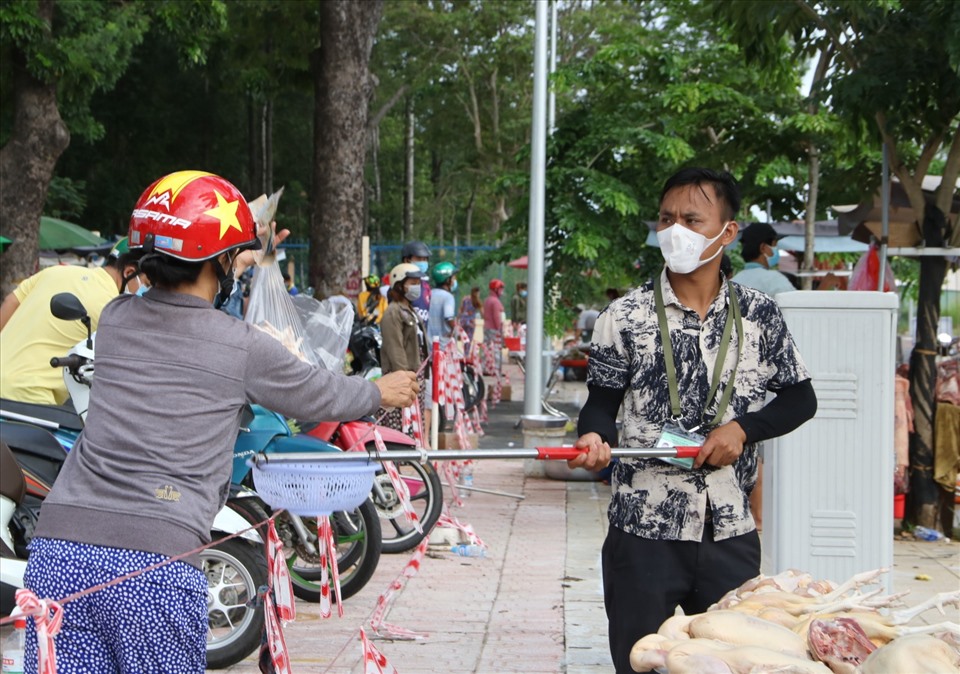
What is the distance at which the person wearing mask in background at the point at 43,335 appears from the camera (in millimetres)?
6293

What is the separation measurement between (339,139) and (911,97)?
238 inches

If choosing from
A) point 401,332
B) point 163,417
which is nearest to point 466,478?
point 401,332

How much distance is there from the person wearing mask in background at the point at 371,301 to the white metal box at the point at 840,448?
793 cm

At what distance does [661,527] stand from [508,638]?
286 centimetres

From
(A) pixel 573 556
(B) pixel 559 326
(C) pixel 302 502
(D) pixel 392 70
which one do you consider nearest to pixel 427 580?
(A) pixel 573 556

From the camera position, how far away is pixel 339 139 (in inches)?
501

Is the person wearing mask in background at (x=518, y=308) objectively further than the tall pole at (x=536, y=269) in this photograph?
Yes

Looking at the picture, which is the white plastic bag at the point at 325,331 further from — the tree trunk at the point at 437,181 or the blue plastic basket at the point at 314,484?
the tree trunk at the point at 437,181

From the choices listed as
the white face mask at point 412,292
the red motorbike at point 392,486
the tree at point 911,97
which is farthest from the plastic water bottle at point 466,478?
the tree at point 911,97

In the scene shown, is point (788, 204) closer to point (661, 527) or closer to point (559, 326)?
point (559, 326)

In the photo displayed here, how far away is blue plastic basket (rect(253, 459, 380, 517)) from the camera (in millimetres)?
3379

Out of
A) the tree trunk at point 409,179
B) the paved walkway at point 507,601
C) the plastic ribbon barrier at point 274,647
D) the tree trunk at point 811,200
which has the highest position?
the tree trunk at point 409,179

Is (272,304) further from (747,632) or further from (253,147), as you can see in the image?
(253,147)

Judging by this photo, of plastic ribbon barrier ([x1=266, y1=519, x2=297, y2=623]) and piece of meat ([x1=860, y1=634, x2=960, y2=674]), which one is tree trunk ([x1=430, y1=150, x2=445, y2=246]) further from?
piece of meat ([x1=860, y1=634, x2=960, y2=674])
